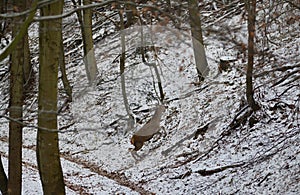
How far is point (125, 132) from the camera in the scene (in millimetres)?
15734

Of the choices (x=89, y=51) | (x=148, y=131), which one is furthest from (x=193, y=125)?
(x=89, y=51)

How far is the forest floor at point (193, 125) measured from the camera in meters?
10.3

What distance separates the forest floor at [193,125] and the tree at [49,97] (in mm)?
1255


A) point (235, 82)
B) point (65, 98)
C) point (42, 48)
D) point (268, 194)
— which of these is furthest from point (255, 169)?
point (65, 98)

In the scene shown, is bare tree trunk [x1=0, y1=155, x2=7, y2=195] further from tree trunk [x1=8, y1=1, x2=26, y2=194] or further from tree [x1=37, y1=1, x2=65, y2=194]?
tree [x1=37, y1=1, x2=65, y2=194]

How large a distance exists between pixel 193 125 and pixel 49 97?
7120 mm

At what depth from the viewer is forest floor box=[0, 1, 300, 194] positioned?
33.9 feet

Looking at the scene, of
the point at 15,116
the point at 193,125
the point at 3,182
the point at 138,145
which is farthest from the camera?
the point at 138,145

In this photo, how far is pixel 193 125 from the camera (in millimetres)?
13859

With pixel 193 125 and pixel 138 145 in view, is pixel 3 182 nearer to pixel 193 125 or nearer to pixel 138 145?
pixel 138 145

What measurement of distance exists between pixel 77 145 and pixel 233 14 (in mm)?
7327

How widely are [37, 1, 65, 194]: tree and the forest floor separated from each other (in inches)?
49.4

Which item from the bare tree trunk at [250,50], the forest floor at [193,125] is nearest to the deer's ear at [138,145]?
the forest floor at [193,125]

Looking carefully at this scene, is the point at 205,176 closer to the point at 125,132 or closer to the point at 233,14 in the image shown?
the point at 125,132
